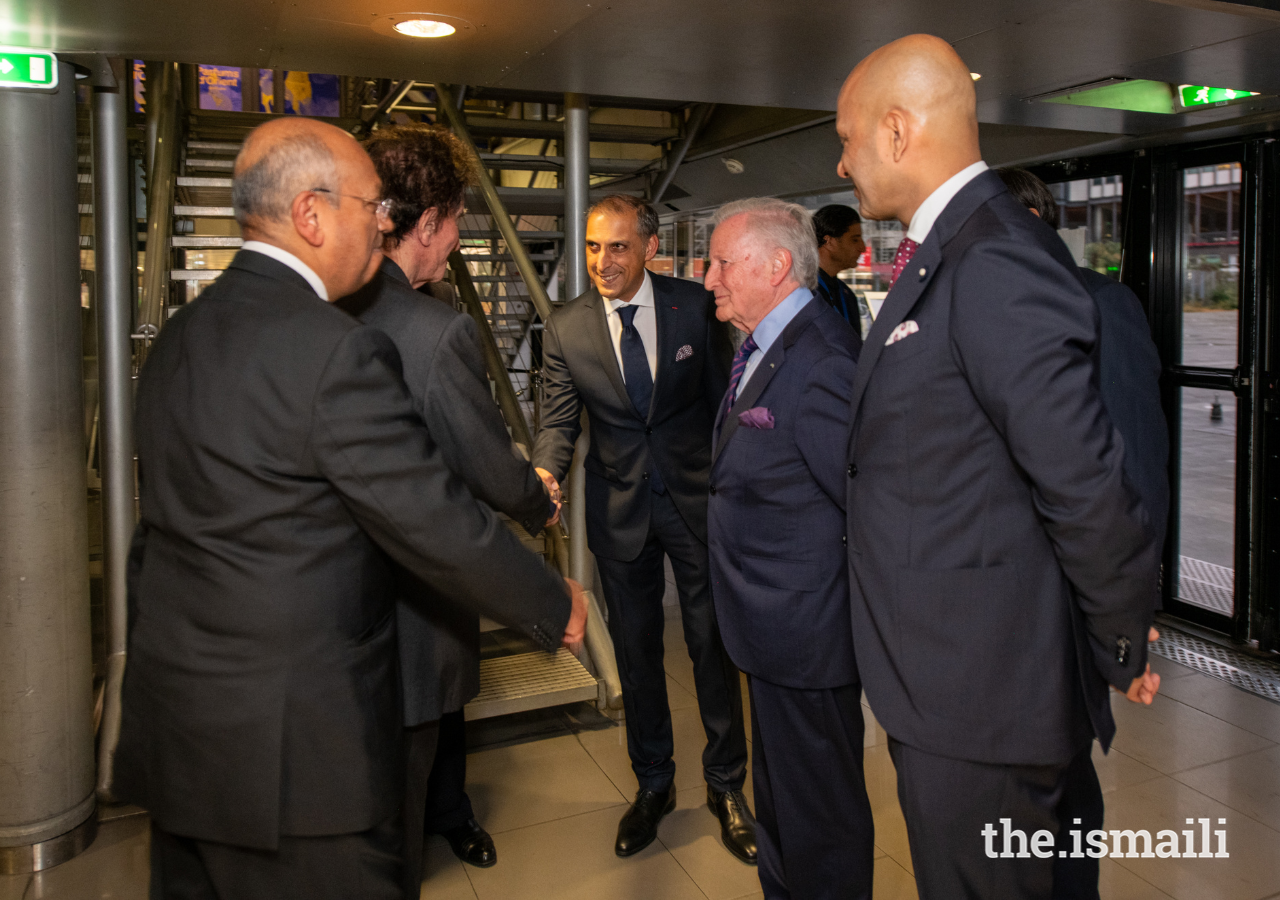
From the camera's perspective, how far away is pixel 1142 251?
17.0 feet

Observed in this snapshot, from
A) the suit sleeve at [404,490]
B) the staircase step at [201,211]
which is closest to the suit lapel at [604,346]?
the suit sleeve at [404,490]

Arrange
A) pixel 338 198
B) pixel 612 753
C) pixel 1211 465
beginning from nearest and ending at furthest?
pixel 338 198 → pixel 612 753 → pixel 1211 465

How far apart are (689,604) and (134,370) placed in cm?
250

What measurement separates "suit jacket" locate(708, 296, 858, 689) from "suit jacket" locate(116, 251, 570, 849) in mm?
862

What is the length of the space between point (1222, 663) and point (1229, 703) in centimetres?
55

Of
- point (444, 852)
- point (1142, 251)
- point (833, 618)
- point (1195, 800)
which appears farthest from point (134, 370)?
point (1142, 251)

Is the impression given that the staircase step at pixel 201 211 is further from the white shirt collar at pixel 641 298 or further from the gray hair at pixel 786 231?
the gray hair at pixel 786 231

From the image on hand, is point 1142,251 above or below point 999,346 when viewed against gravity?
above

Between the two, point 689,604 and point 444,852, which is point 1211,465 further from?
point 444,852

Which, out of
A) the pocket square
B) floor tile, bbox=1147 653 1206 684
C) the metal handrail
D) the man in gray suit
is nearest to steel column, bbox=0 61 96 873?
the metal handrail

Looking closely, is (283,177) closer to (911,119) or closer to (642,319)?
(911,119)

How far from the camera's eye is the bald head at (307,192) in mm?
1605

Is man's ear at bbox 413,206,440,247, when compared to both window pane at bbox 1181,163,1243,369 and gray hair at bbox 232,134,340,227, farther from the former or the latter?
window pane at bbox 1181,163,1243,369

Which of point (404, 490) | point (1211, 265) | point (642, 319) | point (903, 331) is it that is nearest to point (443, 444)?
point (404, 490)
